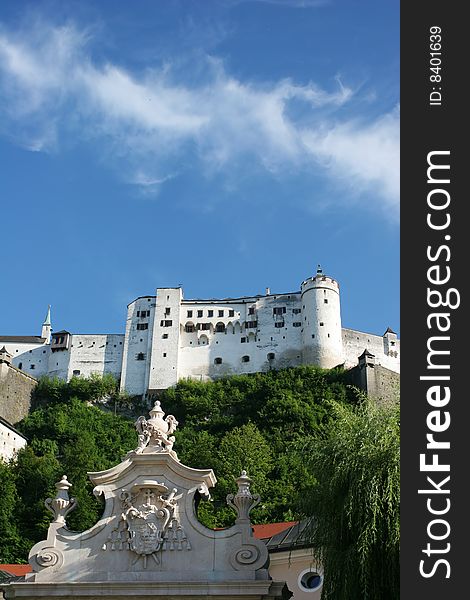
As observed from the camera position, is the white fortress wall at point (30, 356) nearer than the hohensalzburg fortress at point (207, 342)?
No

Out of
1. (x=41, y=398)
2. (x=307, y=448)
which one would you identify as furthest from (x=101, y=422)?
(x=307, y=448)

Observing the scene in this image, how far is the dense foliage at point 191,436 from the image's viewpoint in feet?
218

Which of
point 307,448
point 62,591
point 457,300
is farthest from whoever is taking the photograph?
point 307,448

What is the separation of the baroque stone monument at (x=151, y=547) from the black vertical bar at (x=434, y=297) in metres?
7.44

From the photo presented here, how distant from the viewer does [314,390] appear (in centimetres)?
10706

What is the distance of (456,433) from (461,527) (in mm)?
1585

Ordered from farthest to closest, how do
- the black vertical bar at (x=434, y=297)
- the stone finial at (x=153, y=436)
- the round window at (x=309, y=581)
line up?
1. the round window at (x=309, y=581)
2. the stone finial at (x=153, y=436)
3. the black vertical bar at (x=434, y=297)

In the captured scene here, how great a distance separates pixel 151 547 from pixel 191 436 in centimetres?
7358

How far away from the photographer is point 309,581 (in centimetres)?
2786

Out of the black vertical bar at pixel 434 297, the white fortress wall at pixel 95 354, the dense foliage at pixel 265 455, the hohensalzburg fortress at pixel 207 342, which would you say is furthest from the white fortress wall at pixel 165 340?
the black vertical bar at pixel 434 297

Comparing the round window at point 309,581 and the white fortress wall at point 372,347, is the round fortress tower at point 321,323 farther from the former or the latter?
the round window at point 309,581

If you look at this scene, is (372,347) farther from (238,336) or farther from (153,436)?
(153,436)

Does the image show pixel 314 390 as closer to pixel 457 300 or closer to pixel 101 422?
pixel 101 422

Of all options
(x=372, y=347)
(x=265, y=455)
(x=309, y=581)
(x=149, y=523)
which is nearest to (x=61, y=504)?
(x=149, y=523)
